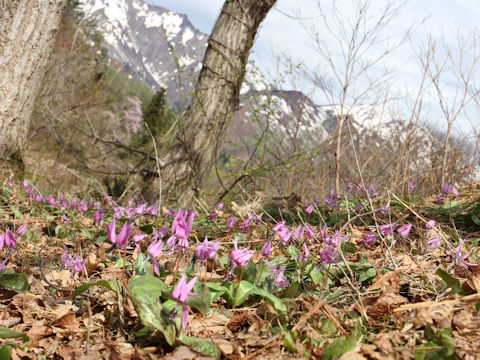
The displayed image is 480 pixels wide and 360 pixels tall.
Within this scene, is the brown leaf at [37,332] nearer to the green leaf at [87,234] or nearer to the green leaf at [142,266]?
the green leaf at [142,266]

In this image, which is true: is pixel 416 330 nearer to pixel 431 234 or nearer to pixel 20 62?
pixel 431 234

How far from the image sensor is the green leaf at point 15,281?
1.38 meters

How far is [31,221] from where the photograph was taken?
112 inches

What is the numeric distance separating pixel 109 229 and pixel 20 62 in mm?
3008

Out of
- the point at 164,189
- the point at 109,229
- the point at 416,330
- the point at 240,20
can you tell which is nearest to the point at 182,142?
the point at 164,189

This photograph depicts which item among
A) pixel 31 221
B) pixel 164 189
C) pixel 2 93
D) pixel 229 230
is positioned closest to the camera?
pixel 229 230

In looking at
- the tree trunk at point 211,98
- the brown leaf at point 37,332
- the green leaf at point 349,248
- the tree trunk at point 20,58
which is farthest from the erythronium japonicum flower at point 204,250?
the tree trunk at point 211,98

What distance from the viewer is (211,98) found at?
454 cm

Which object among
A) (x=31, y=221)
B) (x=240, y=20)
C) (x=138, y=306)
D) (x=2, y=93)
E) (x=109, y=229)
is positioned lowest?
(x=31, y=221)

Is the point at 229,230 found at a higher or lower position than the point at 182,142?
lower

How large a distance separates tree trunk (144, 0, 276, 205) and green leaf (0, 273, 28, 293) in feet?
10.1

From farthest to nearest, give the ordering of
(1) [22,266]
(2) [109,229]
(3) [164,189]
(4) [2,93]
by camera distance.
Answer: (3) [164,189] < (4) [2,93] < (1) [22,266] < (2) [109,229]

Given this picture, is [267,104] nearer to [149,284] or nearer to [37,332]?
[149,284]

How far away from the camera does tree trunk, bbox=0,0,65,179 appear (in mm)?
3281
